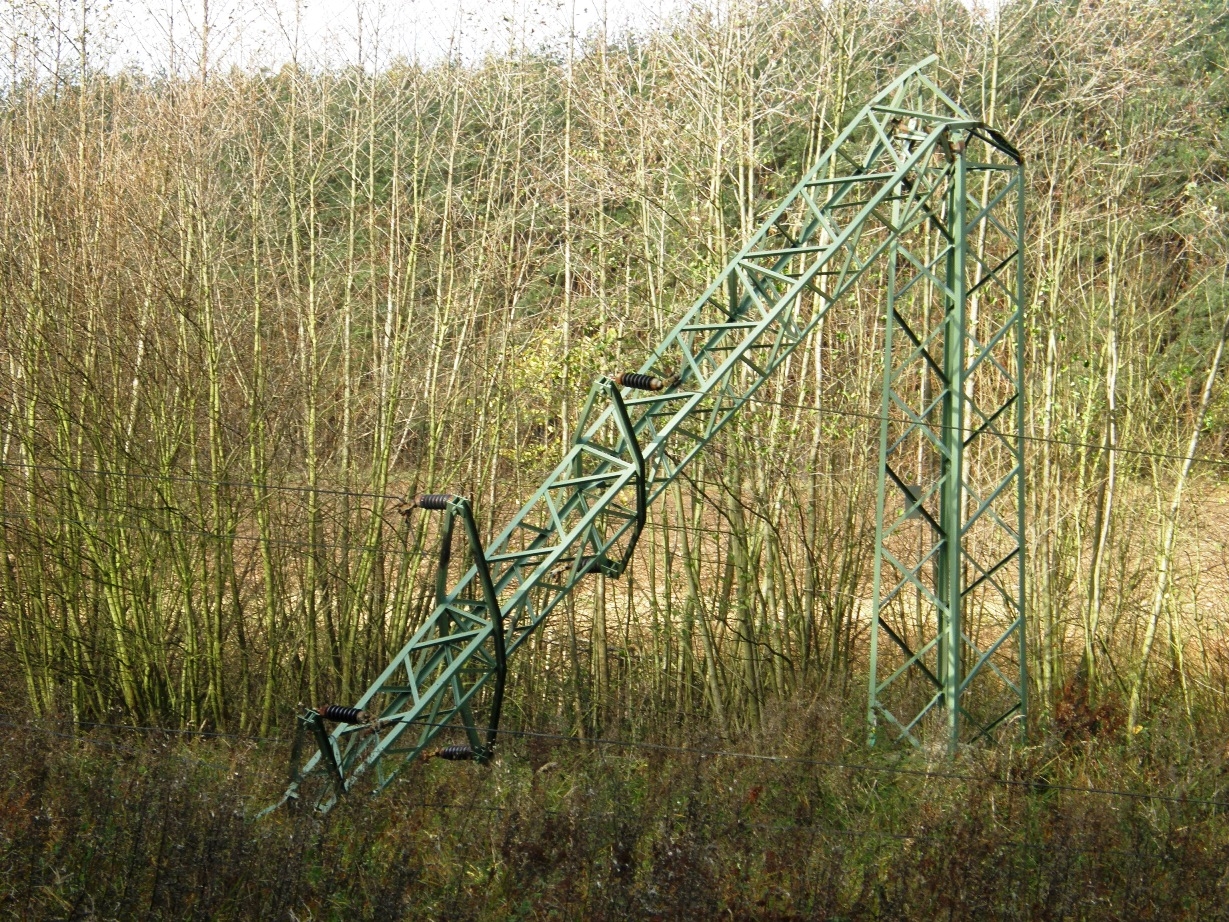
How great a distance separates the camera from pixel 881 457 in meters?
8.76

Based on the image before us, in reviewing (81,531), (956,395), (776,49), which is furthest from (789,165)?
(81,531)

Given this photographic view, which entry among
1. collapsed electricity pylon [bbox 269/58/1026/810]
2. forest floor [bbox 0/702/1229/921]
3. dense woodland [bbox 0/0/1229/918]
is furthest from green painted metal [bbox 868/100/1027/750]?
forest floor [bbox 0/702/1229/921]

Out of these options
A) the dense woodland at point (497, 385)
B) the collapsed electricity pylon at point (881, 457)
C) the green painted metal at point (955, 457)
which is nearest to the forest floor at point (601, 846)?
the collapsed electricity pylon at point (881, 457)

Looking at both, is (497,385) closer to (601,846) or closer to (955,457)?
(955,457)

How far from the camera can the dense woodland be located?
418 inches

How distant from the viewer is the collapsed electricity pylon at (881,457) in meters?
7.48

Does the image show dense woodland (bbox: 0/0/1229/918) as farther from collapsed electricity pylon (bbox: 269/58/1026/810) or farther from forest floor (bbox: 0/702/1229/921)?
forest floor (bbox: 0/702/1229/921)

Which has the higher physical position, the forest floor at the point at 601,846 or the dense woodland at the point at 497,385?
the dense woodland at the point at 497,385

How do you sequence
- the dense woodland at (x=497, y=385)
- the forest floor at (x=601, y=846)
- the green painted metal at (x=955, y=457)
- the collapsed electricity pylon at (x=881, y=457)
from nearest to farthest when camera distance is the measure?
the forest floor at (x=601, y=846) < the collapsed electricity pylon at (x=881, y=457) < the green painted metal at (x=955, y=457) < the dense woodland at (x=497, y=385)

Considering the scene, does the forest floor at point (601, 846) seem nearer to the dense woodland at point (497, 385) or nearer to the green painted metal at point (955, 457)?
the green painted metal at point (955, 457)

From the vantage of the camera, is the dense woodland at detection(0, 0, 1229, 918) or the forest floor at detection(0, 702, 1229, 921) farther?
the dense woodland at detection(0, 0, 1229, 918)

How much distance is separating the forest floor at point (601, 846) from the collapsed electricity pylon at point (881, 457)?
0.53 meters

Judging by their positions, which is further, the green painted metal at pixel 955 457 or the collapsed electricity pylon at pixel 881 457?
the green painted metal at pixel 955 457

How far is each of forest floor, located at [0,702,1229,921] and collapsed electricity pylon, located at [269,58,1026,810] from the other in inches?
20.8
